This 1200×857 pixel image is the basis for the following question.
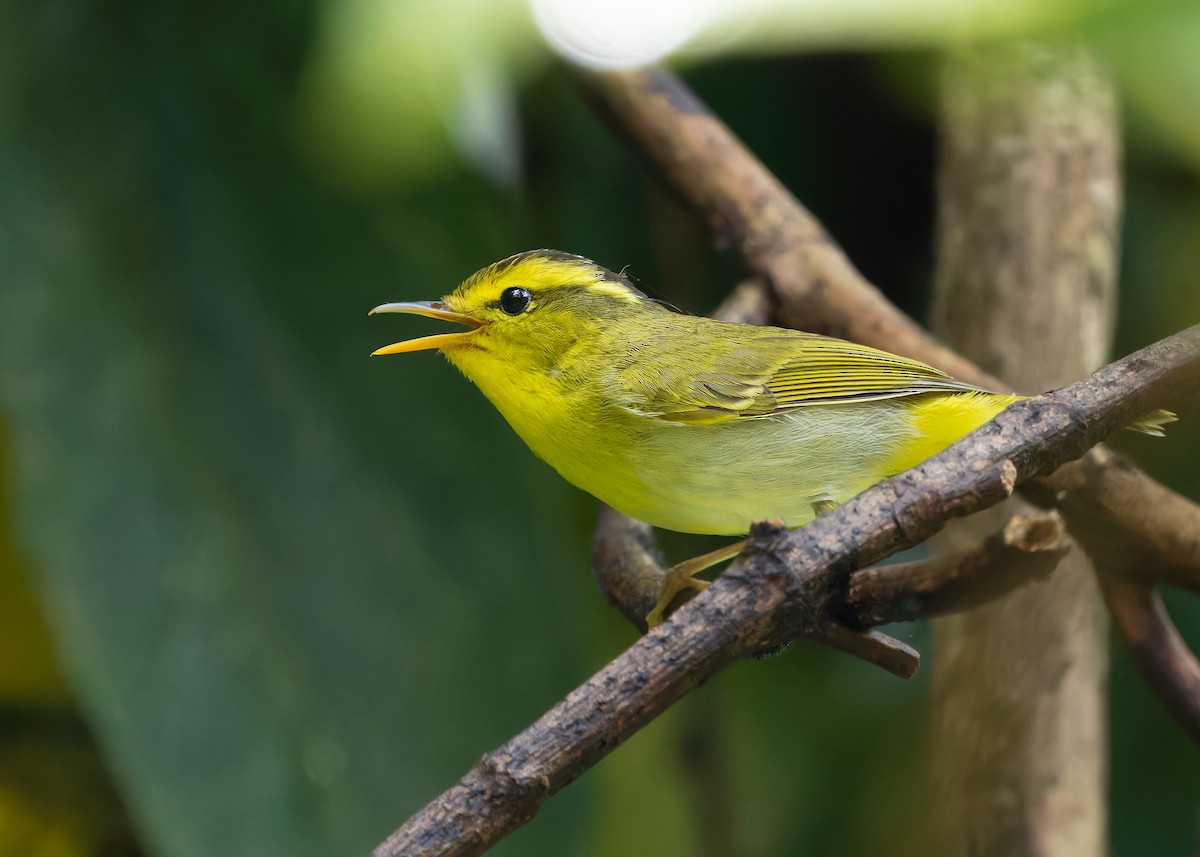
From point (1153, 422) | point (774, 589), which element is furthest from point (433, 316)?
point (1153, 422)

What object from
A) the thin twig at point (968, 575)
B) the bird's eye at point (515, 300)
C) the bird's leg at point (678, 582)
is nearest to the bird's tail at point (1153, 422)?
the thin twig at point (968, 575)

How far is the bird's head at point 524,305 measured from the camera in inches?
39.6

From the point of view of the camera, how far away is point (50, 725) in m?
1.62

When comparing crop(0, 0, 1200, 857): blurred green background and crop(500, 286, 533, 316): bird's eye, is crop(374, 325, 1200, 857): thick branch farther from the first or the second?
crop(500, 286, 533, 316): bird's eye

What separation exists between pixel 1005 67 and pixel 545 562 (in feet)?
2.62

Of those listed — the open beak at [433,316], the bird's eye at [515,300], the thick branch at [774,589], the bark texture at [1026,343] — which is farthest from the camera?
the bark texture at [1026,343]

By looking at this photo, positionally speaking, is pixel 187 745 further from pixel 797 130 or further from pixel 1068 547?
pixel 797 130

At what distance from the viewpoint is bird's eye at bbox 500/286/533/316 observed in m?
1.03

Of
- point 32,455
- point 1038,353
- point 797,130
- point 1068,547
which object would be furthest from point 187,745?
point 797,130

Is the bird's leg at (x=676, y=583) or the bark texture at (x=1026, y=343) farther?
the bark texture at (x=1026, y=343)

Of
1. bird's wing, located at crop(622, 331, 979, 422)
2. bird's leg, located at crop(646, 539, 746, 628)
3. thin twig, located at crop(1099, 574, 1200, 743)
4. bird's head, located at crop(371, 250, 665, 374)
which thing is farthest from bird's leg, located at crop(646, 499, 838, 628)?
thin twig, located at crop(1099, 574, 1200, 743)

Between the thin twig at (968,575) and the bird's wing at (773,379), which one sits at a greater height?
the bird's wing at (773,379)

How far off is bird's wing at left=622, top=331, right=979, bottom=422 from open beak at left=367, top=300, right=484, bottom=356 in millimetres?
209

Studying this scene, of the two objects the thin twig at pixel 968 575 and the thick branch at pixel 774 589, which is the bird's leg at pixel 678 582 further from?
the thick branch at pixel 774 589
